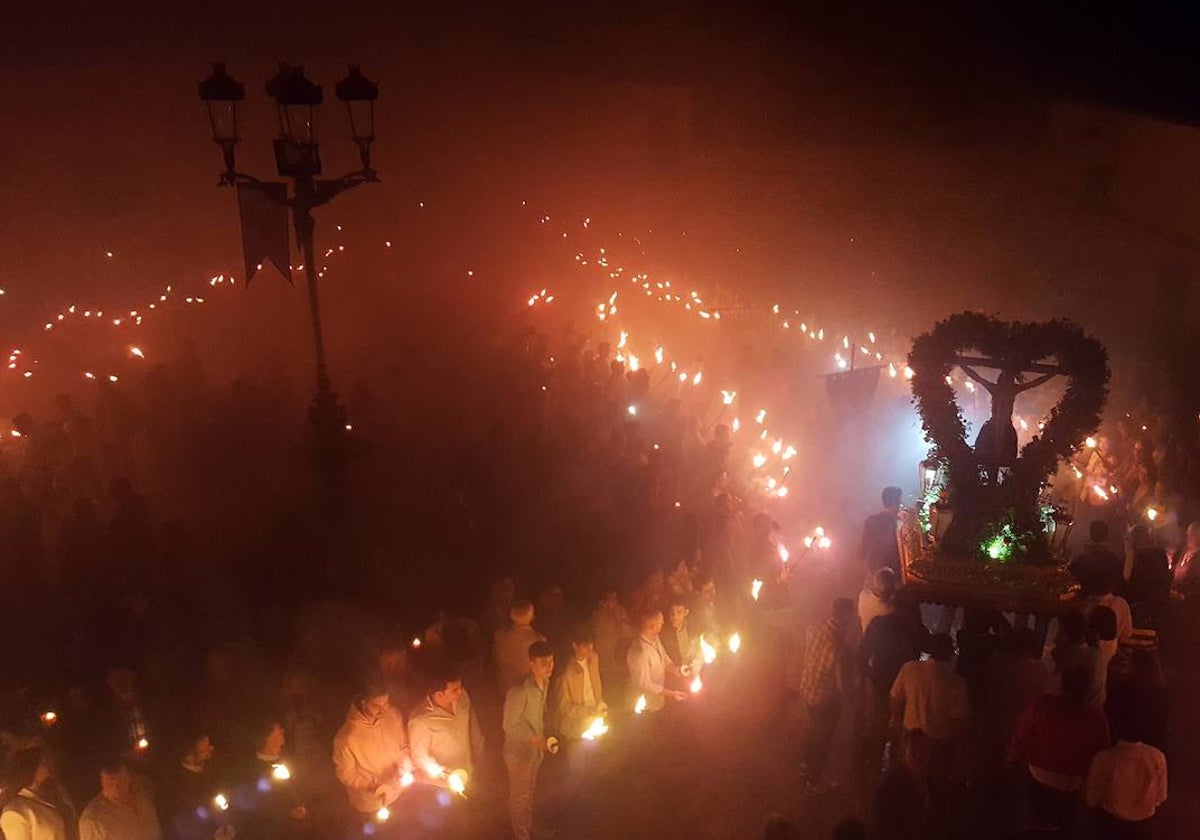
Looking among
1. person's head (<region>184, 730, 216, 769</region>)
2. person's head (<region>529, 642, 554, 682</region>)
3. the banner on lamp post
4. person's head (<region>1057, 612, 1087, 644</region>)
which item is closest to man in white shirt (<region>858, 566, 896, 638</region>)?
person's head (<region>1057, 612, 1087, 644</region>)

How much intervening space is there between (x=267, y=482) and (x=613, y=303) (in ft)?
29.2

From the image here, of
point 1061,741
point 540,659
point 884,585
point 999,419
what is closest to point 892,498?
point 999,419

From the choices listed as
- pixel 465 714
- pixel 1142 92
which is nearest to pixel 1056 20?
pixel 1142 92

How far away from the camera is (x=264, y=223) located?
7.04 meters

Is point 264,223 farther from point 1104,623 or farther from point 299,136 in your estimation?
point 1104,623

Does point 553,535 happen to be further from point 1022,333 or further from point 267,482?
point 1022,333

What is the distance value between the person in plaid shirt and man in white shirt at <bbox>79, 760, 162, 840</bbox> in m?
4.39

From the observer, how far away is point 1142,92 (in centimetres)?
1198

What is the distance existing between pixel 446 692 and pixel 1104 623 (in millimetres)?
4711

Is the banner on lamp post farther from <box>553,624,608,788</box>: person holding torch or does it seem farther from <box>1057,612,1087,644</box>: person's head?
<box>1057,612,1087,644</box>: person's head

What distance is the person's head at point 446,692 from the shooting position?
219 inches

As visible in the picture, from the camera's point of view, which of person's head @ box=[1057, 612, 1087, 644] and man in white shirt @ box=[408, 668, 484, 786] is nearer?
man in white shirt @ box=[408, 668, 484, 786]

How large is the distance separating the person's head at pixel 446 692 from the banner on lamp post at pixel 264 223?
344cm

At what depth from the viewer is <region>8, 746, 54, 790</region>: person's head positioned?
5000 mm
